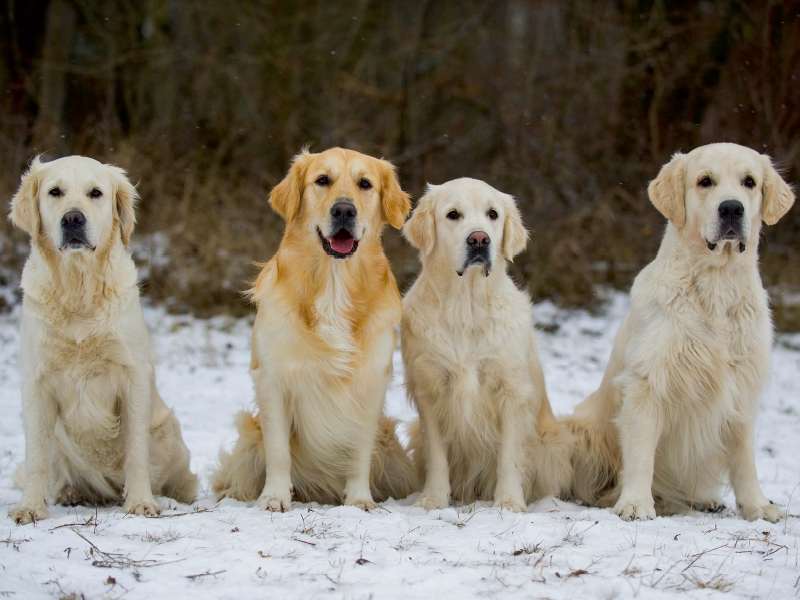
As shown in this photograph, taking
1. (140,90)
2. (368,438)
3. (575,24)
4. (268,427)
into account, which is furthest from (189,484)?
(575,24)

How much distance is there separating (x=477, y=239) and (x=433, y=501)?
4.28ft

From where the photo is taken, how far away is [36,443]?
3.37 m

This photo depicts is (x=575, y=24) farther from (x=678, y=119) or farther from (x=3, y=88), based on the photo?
(x=3, y=88)

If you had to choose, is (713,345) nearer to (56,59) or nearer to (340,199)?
(340,199)

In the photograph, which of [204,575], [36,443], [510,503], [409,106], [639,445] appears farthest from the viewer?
[409,106]

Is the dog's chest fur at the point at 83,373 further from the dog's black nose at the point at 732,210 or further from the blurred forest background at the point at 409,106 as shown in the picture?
the blurred forest background at the point at 409,106

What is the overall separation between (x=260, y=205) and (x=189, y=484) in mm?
6254

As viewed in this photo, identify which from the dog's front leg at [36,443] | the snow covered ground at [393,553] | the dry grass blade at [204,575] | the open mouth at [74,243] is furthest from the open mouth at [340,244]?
the dry grass blade at [204,575]

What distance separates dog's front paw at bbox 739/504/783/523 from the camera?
11.6ft

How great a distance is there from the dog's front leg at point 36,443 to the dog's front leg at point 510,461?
6.81 ft

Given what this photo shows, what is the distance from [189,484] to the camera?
4.05 metres

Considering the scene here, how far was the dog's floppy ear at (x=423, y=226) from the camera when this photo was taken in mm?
4047

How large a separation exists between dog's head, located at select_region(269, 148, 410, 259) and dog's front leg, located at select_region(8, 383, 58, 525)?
4.55ft

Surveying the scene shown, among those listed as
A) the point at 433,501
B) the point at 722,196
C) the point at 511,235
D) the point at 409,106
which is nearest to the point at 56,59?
the point at 409,106
